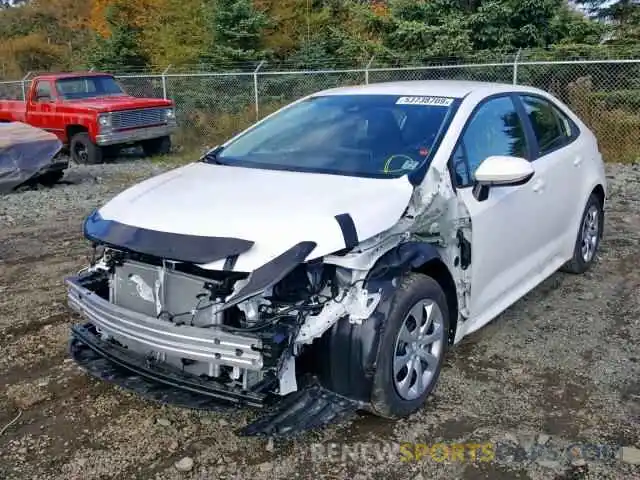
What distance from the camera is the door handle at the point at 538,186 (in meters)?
4.38

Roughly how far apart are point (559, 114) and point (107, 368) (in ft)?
12.8

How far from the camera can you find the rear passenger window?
15.5ft

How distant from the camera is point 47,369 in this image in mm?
4020

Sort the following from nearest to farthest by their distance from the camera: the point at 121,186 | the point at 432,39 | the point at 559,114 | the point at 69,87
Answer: the point at 559,114
the point at 121,186
the point at 69,87
the point at 432,39

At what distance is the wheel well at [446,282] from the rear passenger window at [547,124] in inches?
60.2

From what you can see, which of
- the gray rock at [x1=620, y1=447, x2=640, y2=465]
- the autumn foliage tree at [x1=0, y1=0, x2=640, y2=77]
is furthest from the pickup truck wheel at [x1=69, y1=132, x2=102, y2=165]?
the gray rock at [x1=620, y1=447, x2=640, y2=465]

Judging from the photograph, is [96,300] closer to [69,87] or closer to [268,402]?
[268,402]

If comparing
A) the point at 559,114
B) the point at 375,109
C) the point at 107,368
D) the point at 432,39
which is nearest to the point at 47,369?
the point at 107,368

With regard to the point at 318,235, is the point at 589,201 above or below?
below

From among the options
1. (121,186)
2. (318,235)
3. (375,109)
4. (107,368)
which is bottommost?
(121,186)

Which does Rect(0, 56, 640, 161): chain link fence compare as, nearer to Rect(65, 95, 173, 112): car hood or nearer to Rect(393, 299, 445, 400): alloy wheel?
Rect(65, 95, 173, 112): car hood

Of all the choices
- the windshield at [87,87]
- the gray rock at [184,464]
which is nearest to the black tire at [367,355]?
the gray rock at [184,464]

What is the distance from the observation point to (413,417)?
3.41 metres

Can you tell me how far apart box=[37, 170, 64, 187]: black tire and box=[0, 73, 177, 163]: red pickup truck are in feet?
7.68
